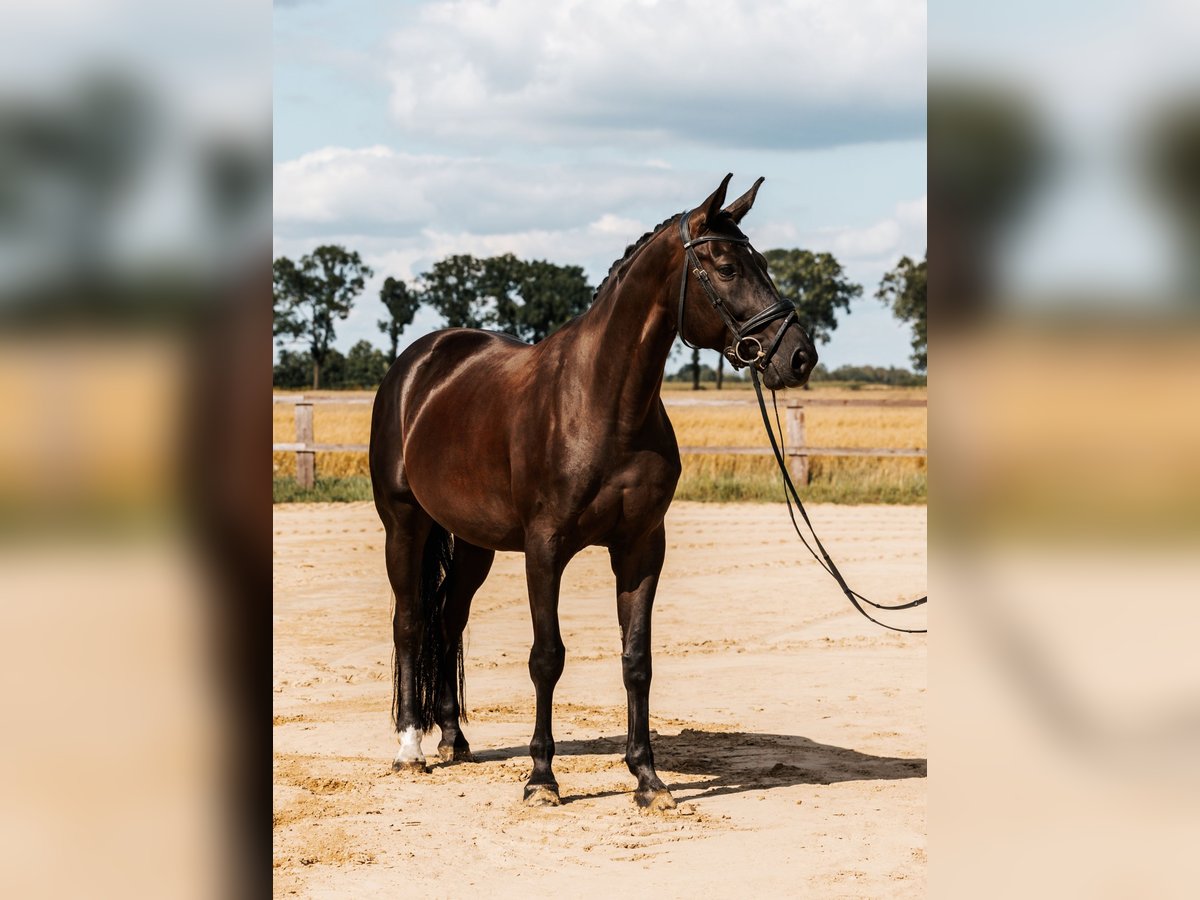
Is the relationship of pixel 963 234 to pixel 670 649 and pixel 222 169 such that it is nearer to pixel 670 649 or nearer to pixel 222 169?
pixel 222 169

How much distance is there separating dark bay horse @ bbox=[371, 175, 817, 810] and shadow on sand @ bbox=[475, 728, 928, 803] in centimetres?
38

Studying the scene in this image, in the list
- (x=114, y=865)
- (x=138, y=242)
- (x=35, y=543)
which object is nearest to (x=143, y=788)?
(x=114, y=865)

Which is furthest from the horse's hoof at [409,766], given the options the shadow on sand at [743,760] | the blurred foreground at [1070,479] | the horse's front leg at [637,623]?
the blurred foreground at [1070,479]

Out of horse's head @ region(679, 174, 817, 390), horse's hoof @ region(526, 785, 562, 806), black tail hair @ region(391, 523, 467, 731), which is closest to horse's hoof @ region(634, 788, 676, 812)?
horse's hoof @ region(526, 785, 562, 806)

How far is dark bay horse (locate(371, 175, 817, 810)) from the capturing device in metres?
4.64

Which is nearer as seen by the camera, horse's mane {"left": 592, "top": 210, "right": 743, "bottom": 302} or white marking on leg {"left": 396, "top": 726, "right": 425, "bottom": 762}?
horse's mane {"left": 592, "top": 210, "right": 743, "bottom": 302}

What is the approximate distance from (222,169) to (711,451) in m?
17.8

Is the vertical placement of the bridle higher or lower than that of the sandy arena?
higher

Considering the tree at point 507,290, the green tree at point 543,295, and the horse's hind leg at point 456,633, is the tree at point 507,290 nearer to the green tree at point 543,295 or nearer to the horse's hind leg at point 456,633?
the green tree at point 543,295

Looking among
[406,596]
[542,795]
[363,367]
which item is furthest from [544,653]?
[363,367]

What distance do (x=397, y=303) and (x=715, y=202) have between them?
7071 cm

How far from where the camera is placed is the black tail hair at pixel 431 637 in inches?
235

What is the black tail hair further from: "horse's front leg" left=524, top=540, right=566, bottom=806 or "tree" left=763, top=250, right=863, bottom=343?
"tree" left=763, top=250, right=863, bottom=343

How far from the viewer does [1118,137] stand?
3.09 ft
